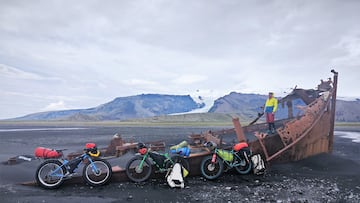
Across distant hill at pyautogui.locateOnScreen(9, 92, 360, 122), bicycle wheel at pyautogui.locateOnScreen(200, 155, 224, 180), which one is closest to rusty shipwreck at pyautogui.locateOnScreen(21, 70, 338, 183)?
bicycle wheel at pyautogui.locateOnScreen(200, 155, 224, 180)

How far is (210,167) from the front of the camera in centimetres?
809

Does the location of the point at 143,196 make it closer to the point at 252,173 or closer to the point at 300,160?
the point at 252,173

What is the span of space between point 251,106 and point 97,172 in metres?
140

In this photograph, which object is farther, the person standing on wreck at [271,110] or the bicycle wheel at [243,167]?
the person standing on wreck at [271,110]

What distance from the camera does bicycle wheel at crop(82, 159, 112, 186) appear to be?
23.4 ft

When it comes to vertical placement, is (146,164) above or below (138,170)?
above

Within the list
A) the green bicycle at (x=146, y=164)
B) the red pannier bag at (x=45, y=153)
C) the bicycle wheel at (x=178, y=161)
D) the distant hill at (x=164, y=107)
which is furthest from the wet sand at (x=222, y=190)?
the distant hill at (x=164, y=107)

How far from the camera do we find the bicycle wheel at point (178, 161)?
7.61m

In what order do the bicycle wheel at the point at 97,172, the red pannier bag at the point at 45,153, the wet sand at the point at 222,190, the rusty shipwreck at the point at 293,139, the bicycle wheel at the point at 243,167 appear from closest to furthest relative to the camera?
the wet sand at the point at 222,190, the red pannier bag at the point at 45,153, the bicycle wheel at the point at 97,172, the bicycle wheel at the point at 243,167, the rusty shipwreck at the point at 293,139

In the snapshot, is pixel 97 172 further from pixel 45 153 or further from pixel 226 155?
pixel 226 155

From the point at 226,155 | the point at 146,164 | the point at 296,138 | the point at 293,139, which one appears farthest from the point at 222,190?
the point at 296,138

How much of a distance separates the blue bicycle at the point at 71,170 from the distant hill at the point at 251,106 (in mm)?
95406

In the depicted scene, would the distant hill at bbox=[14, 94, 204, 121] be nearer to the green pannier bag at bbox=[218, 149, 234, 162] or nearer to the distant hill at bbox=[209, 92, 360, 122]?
the distant hill at bbox=[209, 92, 360, 122]

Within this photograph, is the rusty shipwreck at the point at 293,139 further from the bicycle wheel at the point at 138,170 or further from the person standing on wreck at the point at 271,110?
the person standing on wreck at the point at 271,110
